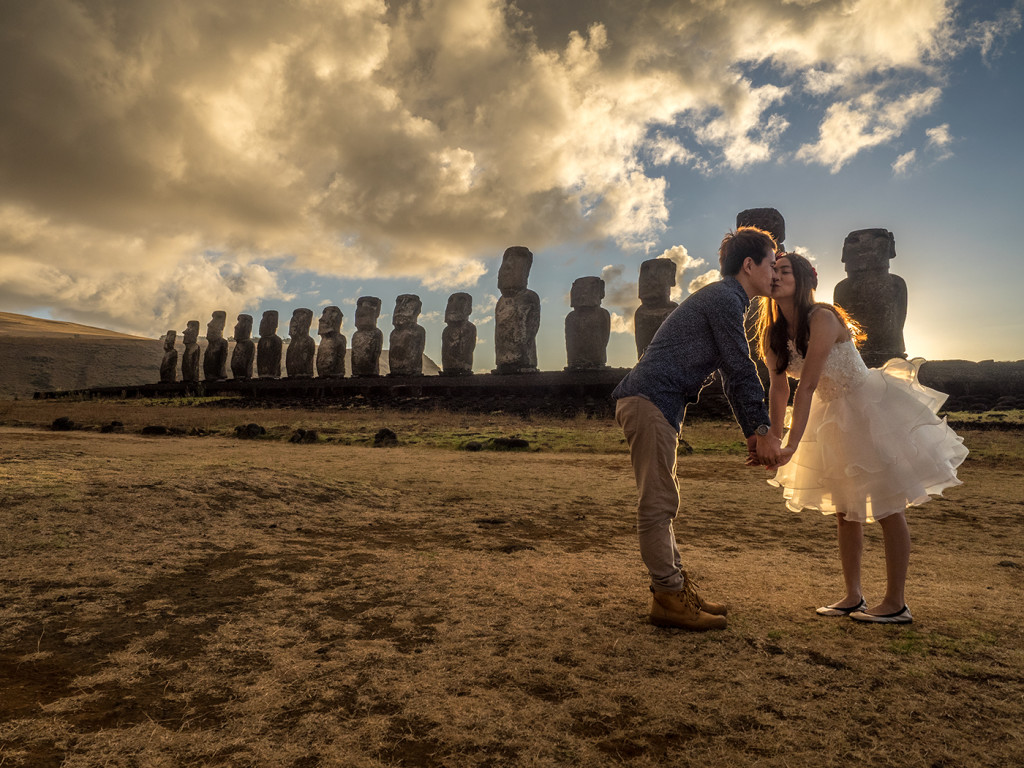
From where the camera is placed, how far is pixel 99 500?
398 cm

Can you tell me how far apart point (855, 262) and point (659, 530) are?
1272 cm

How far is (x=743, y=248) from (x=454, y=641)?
1901mm

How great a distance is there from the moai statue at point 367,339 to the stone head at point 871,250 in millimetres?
13142

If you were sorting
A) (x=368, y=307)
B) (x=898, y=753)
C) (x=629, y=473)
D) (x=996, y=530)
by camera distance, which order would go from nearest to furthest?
(x=898, y=753) → (x=996, y=530) → (x=629, y=473) → (x=368, y=307)

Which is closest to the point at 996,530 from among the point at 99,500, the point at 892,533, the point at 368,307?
the point at 892,533

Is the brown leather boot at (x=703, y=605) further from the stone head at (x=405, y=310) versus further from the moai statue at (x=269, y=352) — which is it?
the moai statue at (x=269, y=352)

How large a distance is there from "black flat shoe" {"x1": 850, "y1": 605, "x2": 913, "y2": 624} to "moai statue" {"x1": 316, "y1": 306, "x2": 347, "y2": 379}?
66.0 ft

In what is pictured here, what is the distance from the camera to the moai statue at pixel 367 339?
2014 cm

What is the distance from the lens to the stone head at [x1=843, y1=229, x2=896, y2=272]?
12750mm

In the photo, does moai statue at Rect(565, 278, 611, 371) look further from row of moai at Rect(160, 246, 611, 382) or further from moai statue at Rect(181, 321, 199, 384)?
moai statue at Rect(181, 321, 199, 384)

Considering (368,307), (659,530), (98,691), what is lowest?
(98,691)

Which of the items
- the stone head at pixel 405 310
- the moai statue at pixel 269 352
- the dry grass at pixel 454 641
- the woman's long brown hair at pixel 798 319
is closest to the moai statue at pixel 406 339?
the stone head at pixel 405 310

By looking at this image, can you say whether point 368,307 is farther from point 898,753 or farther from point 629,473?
point 898,753

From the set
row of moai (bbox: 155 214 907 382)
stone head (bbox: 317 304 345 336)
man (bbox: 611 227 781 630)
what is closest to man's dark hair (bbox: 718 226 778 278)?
man (bbox: 611 227 781 630)
